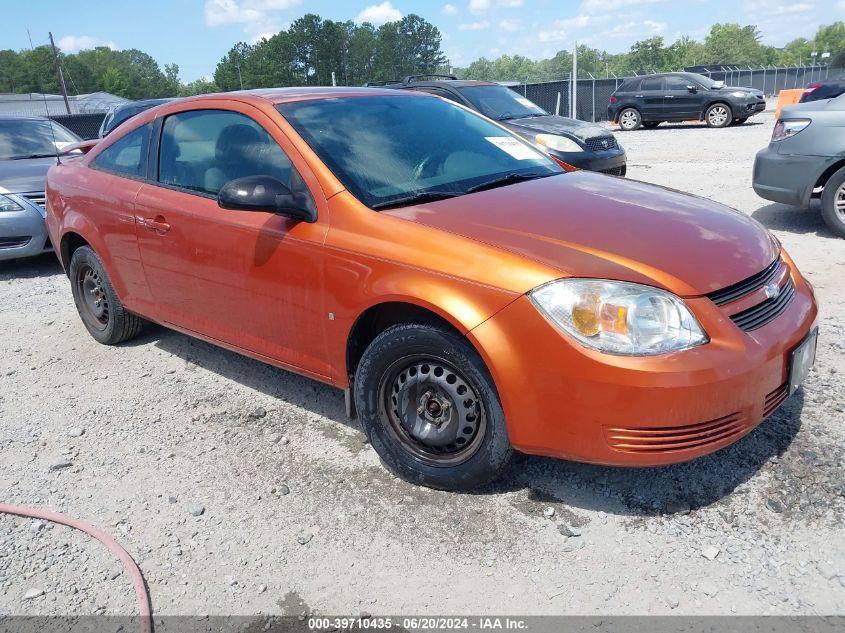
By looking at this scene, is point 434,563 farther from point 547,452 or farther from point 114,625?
point 114,625

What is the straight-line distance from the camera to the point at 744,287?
8.97ft

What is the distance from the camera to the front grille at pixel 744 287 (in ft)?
8.57

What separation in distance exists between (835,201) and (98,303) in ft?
20.5

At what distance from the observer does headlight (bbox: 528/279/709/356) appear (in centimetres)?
247

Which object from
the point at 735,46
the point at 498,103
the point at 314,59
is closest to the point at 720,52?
the point at 735,46

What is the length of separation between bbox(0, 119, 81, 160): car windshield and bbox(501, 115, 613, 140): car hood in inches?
223

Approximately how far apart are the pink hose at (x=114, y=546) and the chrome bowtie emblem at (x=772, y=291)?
2.58m

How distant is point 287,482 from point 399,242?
122cm

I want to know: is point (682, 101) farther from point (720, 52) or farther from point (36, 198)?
point (720, 52)

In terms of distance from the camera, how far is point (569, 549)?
2.66 meters

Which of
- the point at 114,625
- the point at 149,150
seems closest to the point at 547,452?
the point at 114,625

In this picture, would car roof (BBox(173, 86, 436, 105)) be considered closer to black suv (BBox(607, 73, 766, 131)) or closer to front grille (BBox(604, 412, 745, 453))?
front grille (BBox(604, 412, 745, 453))

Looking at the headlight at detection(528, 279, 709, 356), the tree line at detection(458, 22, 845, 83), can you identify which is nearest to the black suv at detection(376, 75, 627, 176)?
the headlight at detection(528, 279, 709, 356)

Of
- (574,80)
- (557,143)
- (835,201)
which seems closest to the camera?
(835,201)
